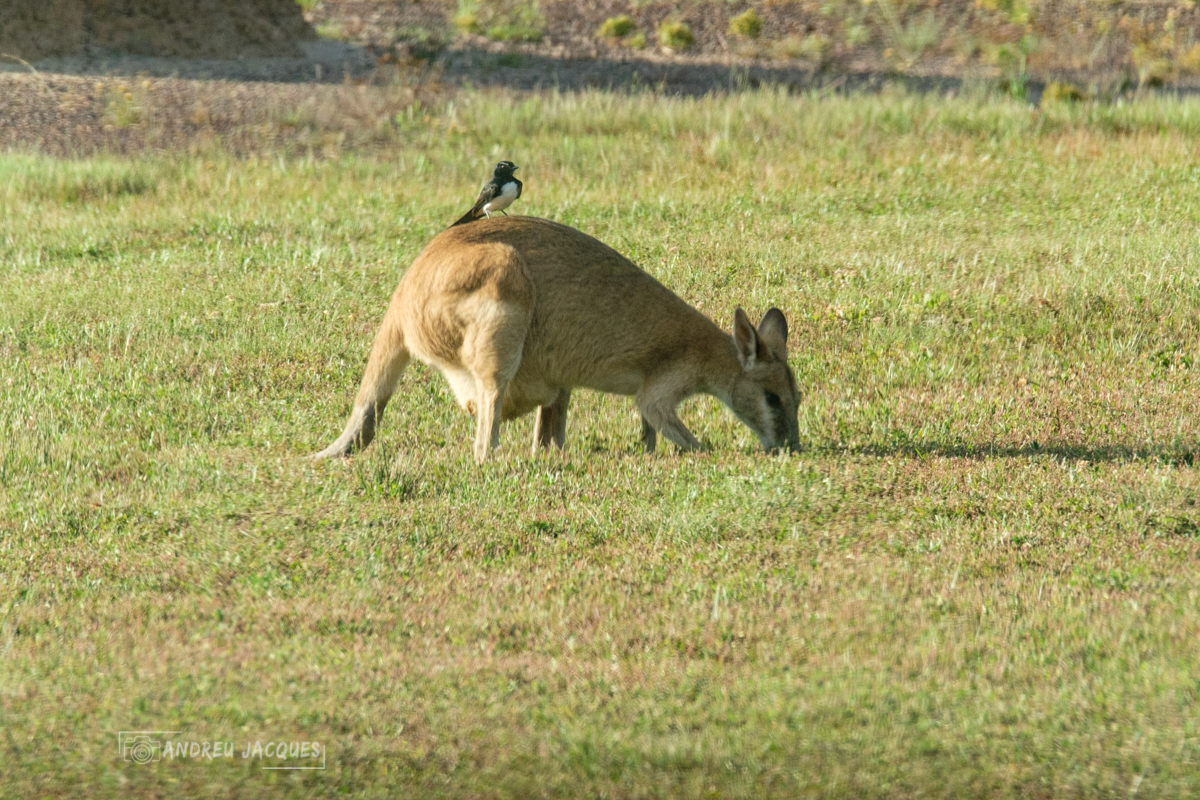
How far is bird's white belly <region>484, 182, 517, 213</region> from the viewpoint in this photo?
9.55 m

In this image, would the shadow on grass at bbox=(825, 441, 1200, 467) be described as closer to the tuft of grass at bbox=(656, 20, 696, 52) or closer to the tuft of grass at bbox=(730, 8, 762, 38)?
the tuft of grass at bbox=(656, 20, 696, 52)

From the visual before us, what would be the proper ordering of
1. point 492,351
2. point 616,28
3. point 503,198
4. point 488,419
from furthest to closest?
point 616,28, point 503,198, point 488,419, point 492,351

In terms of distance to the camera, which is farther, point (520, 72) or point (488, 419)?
point (520, 72)

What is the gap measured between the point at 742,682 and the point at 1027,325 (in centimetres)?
590

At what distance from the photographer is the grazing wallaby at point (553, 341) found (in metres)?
6.77

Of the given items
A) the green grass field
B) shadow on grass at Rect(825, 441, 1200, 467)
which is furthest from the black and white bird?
shadow on grass at Rect(825, 441, 1200, 467)

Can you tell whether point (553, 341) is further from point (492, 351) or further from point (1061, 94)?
point (1061, 94)

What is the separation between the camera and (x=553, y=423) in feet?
24.7

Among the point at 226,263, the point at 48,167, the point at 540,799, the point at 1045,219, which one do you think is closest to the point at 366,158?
the point at 48,167

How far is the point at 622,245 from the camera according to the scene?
1163cm

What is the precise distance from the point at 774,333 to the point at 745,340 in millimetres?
307

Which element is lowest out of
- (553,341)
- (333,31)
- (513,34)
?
(553,341)

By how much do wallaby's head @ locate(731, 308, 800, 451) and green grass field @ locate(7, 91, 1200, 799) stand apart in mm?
288

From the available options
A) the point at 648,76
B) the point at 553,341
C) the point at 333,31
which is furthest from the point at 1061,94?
the point at 553,341
